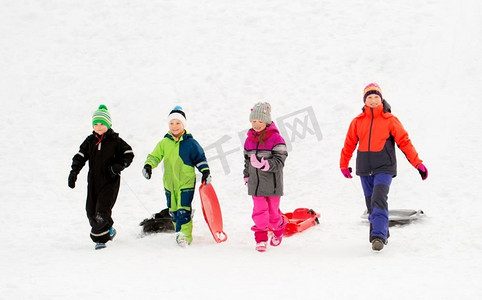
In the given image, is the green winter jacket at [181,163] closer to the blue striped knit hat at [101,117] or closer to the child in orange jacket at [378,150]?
the blue striped knit hat at [101,117]

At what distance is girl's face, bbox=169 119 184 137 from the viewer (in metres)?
7.64

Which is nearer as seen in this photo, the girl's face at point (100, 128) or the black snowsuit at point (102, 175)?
the black snowsuit at point (102, 175)

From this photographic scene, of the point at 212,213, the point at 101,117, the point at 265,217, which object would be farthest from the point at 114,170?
the point at 265,217

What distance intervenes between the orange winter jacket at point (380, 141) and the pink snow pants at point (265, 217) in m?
1.19

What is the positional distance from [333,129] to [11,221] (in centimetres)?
622

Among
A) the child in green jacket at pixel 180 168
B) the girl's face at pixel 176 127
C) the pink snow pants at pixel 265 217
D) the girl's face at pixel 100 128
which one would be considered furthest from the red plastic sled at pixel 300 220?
the girl's face at pixel 100 128

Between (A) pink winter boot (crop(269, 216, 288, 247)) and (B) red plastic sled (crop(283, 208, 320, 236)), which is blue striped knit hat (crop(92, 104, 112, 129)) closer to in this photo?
(A) pink winter boot (crop(269, 216, 288, 247))

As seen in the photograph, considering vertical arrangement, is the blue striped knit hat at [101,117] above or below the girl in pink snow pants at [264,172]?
above

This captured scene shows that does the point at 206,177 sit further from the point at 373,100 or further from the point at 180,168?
the point at 373,100

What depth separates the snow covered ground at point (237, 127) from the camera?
5.98 metres

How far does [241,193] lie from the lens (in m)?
10.0

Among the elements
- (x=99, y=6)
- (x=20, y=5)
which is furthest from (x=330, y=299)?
(x=20, y=5)

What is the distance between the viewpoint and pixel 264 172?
7.30m

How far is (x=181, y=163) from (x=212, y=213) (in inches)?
32.4
